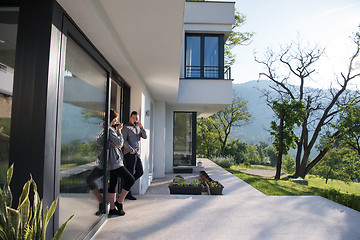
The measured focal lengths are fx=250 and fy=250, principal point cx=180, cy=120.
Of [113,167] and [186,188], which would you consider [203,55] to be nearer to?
[186,188]

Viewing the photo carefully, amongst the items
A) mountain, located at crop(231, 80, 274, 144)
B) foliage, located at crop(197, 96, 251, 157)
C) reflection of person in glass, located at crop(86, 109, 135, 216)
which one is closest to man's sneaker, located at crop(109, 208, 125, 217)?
reflection of person in glass, located at crop(86, 109, 135, 216)

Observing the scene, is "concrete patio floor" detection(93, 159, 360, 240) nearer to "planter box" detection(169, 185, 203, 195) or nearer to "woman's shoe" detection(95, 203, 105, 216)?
A: "woman's shoe" detection(95, 203, 105, 216)

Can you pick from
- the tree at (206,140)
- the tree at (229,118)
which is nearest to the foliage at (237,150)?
the tree at (229,118)

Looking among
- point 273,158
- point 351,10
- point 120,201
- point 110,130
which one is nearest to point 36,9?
point 110,130

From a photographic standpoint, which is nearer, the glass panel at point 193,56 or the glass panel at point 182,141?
the glass panel at point 193,56

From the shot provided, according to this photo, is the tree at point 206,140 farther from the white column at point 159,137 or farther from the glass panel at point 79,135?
the glass panel at point 79,135

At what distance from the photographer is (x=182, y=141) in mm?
10820

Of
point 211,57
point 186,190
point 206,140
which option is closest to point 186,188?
point 186,190

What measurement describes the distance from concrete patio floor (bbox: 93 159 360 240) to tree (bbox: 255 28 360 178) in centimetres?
1337

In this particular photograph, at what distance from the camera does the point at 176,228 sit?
10.6 feet

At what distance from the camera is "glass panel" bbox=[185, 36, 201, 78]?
9.53m

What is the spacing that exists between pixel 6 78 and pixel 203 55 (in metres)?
8.40

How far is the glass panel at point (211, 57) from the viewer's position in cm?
941

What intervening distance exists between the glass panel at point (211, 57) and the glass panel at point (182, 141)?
245 cm
